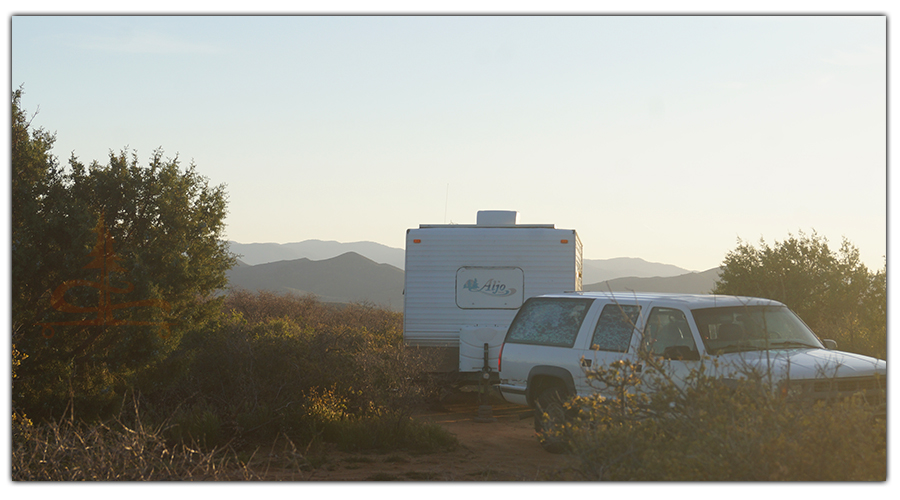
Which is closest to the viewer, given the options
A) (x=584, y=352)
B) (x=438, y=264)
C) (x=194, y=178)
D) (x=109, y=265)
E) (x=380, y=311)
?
(x=584, y=352)

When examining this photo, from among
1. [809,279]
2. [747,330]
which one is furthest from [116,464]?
[809,279]

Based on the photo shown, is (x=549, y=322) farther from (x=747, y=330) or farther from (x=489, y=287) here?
(x=489, y=287)

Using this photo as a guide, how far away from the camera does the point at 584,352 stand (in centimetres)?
745

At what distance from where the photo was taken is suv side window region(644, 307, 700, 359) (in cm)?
664

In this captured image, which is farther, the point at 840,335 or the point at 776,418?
the point at 840,335

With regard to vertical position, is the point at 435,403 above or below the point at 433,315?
below

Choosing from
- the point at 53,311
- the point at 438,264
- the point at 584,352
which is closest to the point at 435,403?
the point at 438,264

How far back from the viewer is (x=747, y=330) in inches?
262

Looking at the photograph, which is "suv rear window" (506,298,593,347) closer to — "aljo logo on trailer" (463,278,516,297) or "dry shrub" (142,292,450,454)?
"dry shrub" (142,292,450,454)

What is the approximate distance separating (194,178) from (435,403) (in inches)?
190

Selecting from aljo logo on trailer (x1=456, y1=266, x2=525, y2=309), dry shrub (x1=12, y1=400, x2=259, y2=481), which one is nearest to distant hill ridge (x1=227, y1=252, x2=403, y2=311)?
aljo logo on trailer (x1=456, y1=266, x2=525, y2=309)

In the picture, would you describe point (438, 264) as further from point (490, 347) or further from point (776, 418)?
point (776, 418)

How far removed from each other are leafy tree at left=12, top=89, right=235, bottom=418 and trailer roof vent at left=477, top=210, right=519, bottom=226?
395cm

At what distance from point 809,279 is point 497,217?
8.59 metres
